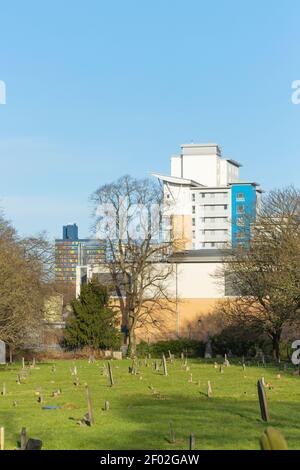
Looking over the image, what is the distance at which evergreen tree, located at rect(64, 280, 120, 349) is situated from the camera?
7831 cm

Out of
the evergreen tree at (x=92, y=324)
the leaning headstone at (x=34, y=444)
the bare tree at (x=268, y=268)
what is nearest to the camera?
the leaning headstone at (x=34, y=444)

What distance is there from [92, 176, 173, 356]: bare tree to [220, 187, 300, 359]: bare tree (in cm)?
1061

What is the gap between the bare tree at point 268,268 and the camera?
57.5 metres

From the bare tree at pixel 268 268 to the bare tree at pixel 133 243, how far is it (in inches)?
418

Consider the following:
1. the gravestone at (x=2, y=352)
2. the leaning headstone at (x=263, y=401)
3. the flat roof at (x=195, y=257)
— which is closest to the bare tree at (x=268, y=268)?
the flat roof at (x=195, y=257)

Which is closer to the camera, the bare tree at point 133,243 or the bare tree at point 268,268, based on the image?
the bare tree at point 268,268

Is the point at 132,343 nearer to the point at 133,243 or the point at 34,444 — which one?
the point at 133,243

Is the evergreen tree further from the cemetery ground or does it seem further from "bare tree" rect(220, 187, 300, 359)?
the cemetery ground

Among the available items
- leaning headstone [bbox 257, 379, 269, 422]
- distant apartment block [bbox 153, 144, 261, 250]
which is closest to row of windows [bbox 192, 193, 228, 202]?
distant apartment block [bbox 153, 144, 261, 250]

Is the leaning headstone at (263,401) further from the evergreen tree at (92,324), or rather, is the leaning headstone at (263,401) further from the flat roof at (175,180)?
the flat roof at (175,180)
